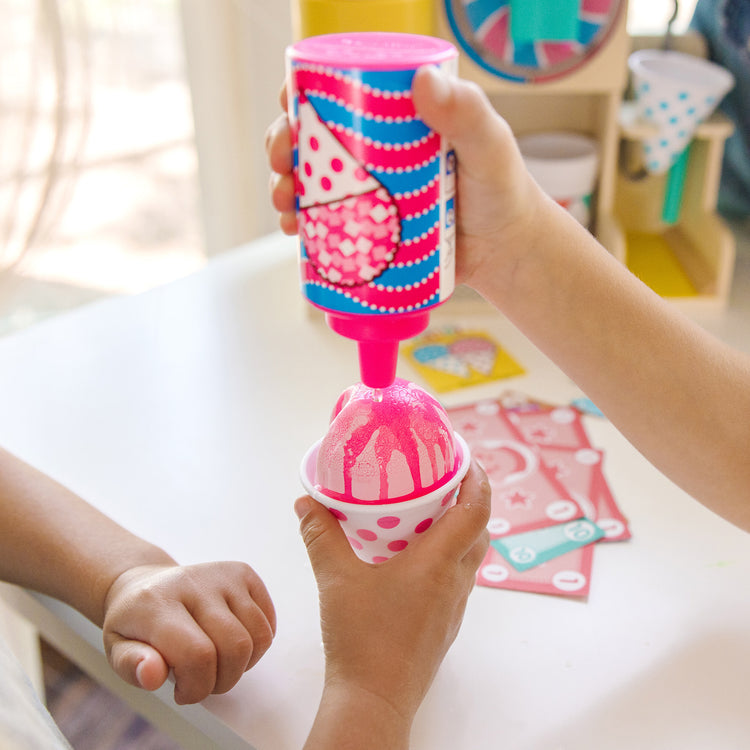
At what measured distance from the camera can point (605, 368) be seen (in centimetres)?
56

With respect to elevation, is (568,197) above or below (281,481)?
above

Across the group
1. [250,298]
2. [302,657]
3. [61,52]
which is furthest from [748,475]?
[61,52]

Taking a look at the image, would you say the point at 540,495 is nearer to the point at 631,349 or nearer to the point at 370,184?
the point at 631,349

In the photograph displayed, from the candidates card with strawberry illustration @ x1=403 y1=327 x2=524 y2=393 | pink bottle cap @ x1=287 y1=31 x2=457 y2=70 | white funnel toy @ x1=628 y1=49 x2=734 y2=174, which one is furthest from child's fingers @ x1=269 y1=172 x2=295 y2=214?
white funnel toy @ x1=628 y1=49 x2=734 y2=174

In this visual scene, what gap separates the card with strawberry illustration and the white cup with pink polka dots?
0.31m

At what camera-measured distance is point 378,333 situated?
1.56 ft

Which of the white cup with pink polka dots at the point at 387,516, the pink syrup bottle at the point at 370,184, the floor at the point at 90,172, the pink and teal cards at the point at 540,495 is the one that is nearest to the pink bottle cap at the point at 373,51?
the pink syrup bottle at the point at 370,184

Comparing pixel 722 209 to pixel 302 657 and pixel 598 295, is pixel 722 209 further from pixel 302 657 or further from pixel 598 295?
pixel 302 657

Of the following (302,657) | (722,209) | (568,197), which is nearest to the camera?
(302,657)

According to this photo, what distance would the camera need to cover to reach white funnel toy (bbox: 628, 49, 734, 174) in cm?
92

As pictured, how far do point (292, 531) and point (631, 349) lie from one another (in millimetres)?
284

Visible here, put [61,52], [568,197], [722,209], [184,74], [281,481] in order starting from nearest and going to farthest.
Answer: [281,481], [568,197], [722,209], [61,52], [184,74]

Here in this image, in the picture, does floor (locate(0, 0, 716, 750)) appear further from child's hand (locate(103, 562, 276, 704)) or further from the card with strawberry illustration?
child's hand (locate(103, 562, 276, 704))

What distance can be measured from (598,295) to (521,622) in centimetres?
22
